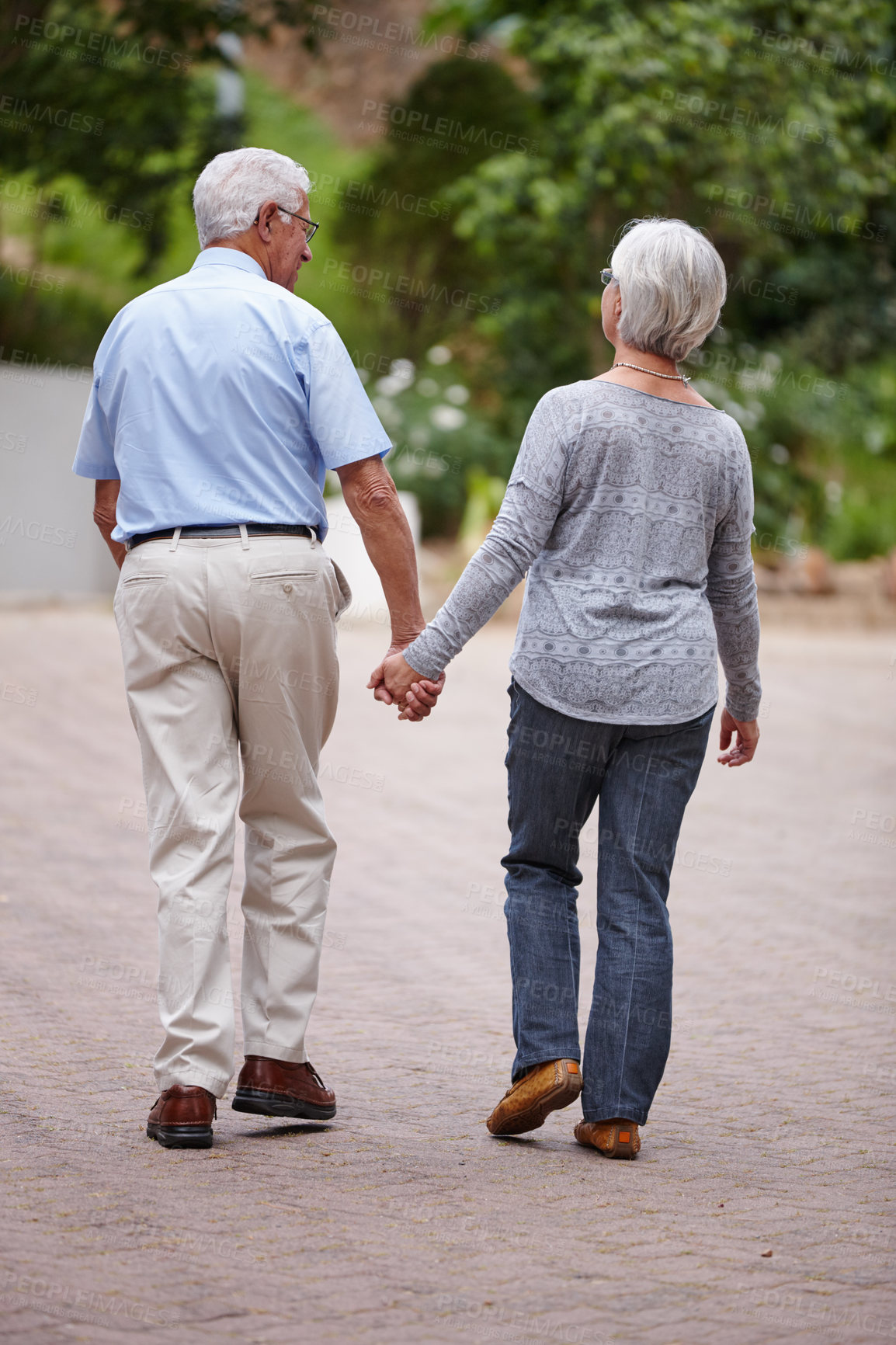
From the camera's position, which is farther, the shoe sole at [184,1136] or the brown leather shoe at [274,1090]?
the brown leather shoe at [274,1090]

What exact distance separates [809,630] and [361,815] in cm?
989

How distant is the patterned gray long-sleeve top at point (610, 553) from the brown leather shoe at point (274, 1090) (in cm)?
103

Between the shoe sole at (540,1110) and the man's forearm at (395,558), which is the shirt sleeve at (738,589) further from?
the shoe sole at (540,1110)

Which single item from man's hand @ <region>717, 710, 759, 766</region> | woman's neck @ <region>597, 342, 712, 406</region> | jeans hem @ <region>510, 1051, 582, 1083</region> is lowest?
jeans hem @ <region>510, 1051, 582, 1083</region>

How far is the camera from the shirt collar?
357 cm

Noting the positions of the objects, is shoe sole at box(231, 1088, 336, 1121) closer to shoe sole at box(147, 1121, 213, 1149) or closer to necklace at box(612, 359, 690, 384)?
shoe sole at box(147, 1121, 213, 1149)

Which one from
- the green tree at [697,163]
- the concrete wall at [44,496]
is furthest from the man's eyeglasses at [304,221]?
the green tree at [697,163]

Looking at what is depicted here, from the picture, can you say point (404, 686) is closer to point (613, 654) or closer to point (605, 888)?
point (613, 654)

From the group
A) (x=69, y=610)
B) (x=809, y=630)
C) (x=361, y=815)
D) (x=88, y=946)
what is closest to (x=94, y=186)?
(x=69, y=610)

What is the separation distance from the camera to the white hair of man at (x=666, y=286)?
11.1ft

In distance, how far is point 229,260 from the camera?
11.7 feet

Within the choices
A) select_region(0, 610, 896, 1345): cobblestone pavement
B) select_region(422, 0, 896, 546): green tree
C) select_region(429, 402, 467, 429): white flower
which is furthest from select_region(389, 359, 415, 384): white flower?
select_region(0, 610, 896, 1345): cobblestone pavement

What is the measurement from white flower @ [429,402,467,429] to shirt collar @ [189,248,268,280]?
15220mm

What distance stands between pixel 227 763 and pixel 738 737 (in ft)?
4.16
